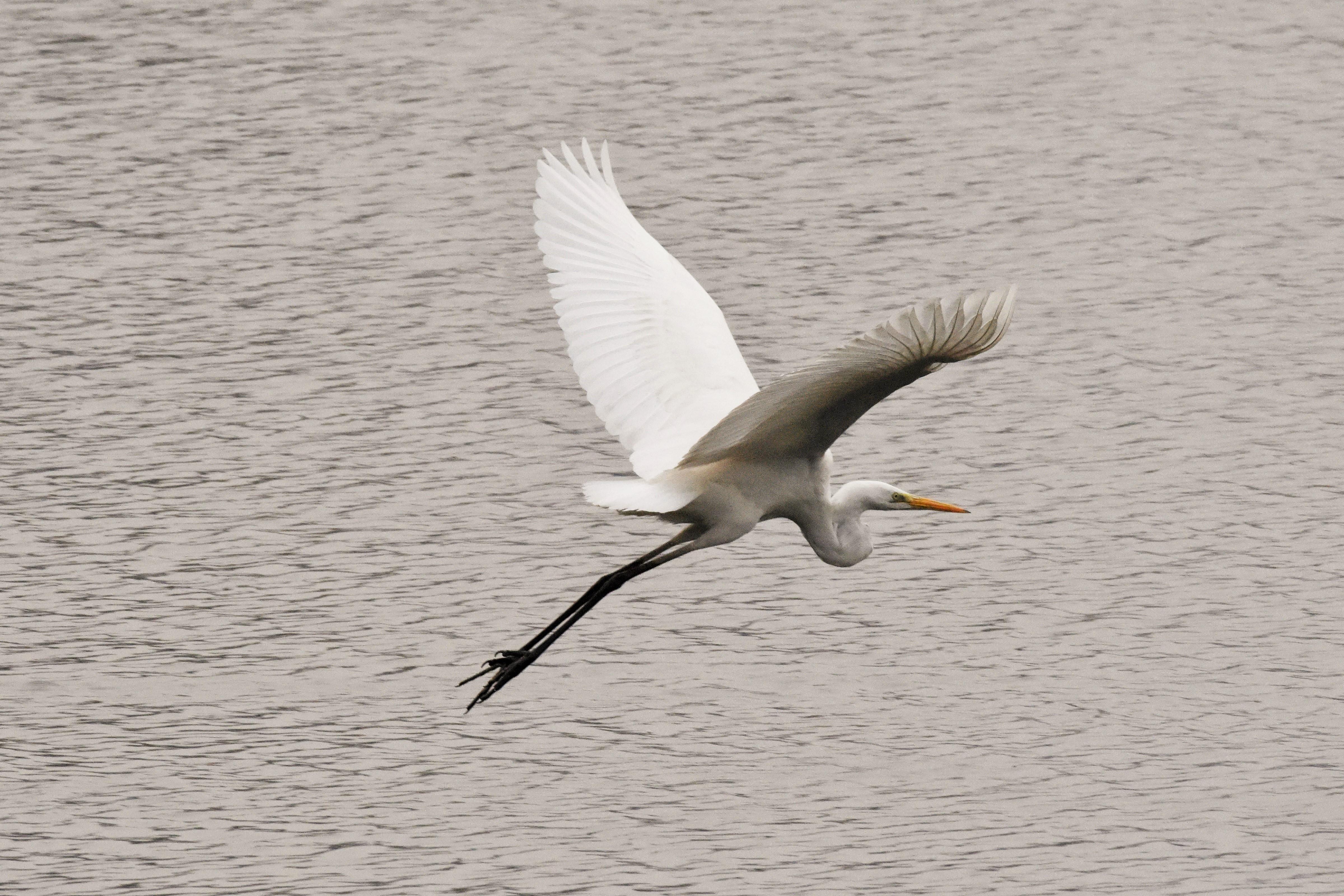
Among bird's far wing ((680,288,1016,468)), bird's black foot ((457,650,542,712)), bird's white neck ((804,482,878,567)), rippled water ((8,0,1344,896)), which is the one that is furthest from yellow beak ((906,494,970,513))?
bird's black foot ((457,650,542,712))

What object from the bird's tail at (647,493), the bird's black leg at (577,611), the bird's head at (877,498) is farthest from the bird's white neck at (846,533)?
the bird's tail at (647,493)

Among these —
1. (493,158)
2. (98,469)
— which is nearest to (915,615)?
(98,469)

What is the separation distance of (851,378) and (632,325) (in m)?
1.55

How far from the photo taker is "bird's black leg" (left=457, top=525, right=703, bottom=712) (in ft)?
26.4

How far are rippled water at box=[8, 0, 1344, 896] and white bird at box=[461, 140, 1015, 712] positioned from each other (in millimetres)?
631

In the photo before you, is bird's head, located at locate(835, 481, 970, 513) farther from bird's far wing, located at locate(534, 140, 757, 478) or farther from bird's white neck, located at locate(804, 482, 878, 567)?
bird's far wing, located at locate(534, 140, 757, 478)

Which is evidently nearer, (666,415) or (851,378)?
(851,378)

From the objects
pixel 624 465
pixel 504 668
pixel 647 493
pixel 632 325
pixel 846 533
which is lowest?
pixel 624 465

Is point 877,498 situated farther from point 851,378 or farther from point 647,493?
point 851,378

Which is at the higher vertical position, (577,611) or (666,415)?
(666,415)

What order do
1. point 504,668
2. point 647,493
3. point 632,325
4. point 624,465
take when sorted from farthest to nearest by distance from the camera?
1. point 624,465
2. point 504,668
3. point 632,325
4. point 647,493

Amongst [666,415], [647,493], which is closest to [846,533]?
[666,415]

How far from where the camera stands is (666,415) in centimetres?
802

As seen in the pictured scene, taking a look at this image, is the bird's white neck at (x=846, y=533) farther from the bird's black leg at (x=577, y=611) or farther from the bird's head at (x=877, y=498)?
the bird's black leg at (x=577, y=611)
